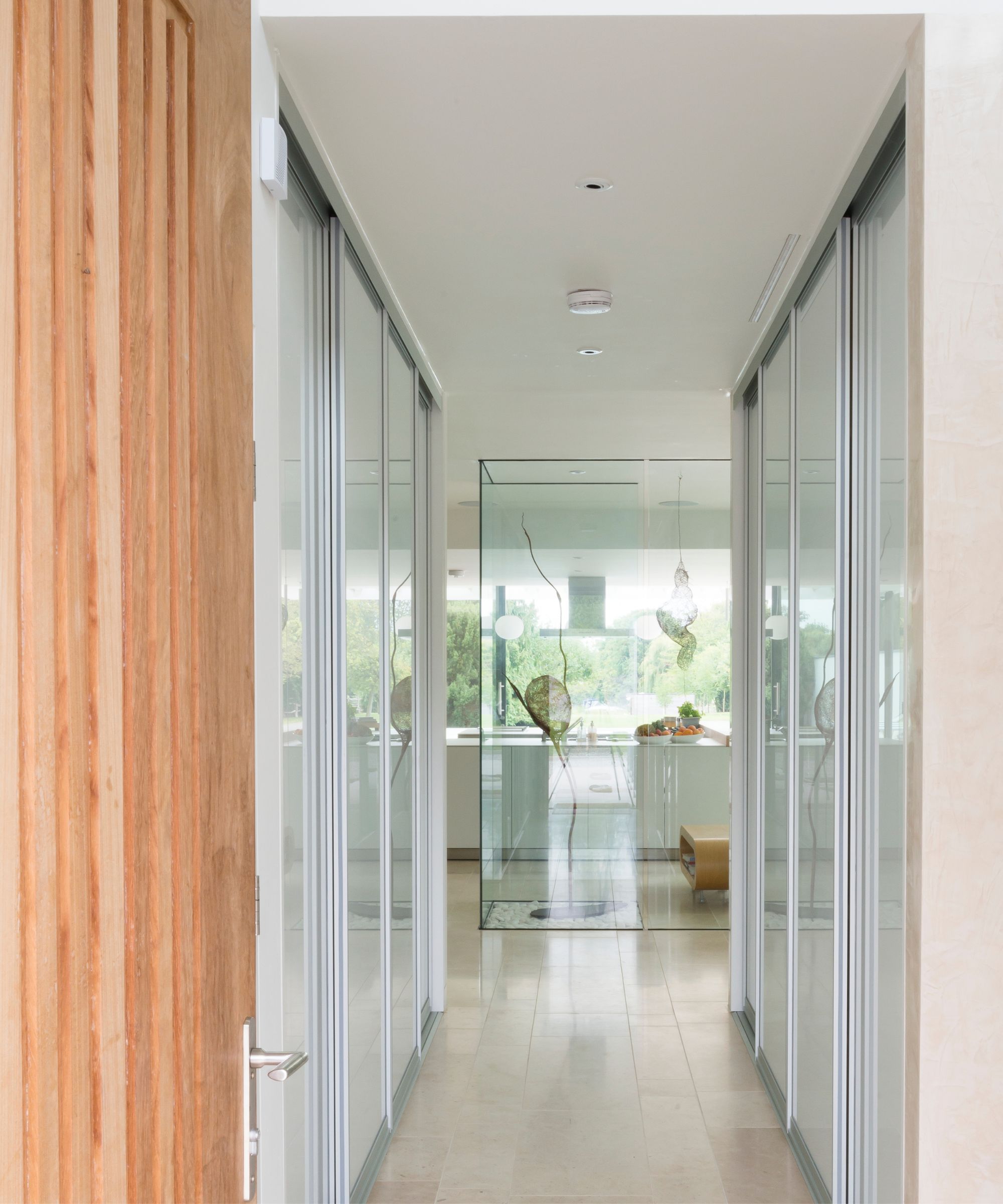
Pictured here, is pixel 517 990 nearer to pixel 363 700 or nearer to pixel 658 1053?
pixel 658 1053

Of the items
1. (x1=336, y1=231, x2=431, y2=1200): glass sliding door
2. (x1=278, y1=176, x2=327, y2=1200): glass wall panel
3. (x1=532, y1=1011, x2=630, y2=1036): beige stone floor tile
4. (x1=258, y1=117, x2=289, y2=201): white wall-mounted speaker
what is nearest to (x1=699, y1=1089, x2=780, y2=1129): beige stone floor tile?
(x1=532, y1=1011, x2=630, y2=1036): beige stone floor tile

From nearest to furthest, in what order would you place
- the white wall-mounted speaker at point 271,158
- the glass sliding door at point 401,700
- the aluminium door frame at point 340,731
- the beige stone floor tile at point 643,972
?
the white wall-mounted speaker at point 271,158, the aluminium door frame at point 340,731, the glass sliding door at point 401,700, the beige stone floor tile at point 643,972

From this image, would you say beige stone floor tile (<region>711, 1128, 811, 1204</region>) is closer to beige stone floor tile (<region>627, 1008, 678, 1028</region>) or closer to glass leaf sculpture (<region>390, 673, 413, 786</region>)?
beige stone floor tile (<region>627, 1008, 678, 1028</region>)

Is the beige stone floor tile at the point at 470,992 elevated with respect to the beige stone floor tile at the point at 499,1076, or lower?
lower

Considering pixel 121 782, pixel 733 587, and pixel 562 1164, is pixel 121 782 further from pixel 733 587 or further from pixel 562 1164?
pixel 733 587

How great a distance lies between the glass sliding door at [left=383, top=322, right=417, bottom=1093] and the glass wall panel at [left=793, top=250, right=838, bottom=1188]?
4.03ft

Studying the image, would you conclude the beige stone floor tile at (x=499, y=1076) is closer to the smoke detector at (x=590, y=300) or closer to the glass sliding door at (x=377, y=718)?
the glass sliding door at (x=377, y=718)

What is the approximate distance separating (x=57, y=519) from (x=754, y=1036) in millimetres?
3849

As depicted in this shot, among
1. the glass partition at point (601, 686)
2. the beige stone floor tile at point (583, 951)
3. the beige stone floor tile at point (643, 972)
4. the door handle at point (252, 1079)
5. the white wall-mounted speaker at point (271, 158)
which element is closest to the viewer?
the door handle at point (252, 1079)

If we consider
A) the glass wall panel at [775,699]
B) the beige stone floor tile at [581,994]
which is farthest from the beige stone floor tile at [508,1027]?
the glass wall panel at [775,699]

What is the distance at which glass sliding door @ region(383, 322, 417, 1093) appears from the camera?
3217mm

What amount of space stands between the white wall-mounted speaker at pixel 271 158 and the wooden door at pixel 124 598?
0.61ft

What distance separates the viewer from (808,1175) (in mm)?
2939

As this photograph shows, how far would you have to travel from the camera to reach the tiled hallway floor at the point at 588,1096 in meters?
2.99
